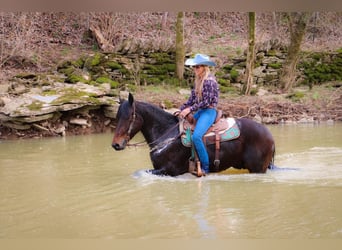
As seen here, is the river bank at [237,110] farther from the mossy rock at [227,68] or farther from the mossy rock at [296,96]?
the mossy rock at [227,68]

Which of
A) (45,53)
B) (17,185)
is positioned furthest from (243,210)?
(45,53)

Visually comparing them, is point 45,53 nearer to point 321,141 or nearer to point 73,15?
point 73,15

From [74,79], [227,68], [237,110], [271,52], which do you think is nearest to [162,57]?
[227,68]

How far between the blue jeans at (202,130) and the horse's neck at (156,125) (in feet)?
1.22

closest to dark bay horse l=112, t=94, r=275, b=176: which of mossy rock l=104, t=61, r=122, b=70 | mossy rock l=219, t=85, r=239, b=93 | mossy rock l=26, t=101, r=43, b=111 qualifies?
mossy rock l=26, t=101, r=43, b=111

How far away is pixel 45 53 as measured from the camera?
15.7 meters

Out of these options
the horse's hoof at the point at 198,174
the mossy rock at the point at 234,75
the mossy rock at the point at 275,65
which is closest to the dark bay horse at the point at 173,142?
the horse's hoof at the point at 198,174

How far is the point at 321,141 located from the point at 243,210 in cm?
516

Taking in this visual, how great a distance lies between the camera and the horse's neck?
5828mm

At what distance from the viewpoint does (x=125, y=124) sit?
5.61 m

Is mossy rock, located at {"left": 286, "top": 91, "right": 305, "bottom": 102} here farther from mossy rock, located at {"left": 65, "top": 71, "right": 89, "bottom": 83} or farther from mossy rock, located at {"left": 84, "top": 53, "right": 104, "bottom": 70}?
mossy rock, located at {"left": 65, "top": 71, "right": 89, "bottom": 83}

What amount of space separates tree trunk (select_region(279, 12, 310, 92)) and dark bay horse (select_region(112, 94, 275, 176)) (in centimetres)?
993

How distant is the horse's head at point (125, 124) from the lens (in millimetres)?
5566

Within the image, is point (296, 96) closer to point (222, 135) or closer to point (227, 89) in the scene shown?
point (227, 89)
